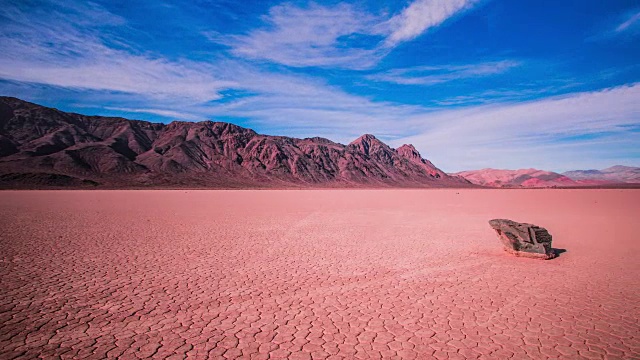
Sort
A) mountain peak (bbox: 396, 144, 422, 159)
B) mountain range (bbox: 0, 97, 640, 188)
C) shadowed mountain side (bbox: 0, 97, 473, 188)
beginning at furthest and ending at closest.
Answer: mountain peak (bbox: 396, 144, 422, 159) < shadowed mountain side (bbox: 0, 97, 473, 188) < mountain range (bbox: 0, 97, 640, 188)

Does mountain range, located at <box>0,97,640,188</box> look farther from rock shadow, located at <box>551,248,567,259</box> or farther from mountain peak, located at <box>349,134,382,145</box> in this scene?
rock shadow, located at <box>551,248,567,259</box>

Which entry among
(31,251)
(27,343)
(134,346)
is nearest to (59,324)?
(27,343)

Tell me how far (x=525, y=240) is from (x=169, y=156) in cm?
10698

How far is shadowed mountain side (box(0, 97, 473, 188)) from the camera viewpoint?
260ft

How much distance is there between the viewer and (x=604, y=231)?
14.0m

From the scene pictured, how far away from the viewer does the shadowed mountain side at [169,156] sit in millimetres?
79188

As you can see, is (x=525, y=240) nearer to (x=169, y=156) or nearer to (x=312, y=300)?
(x=312, y=300)

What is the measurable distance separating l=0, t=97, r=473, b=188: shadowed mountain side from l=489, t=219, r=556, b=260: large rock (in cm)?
7871

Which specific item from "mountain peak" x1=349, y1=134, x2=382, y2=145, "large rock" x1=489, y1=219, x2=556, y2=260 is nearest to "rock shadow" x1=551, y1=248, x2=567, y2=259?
"large rock" x1=489, y1=219, x2=556, y2=260

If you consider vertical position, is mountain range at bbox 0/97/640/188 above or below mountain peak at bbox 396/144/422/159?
below

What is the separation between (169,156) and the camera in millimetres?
100688

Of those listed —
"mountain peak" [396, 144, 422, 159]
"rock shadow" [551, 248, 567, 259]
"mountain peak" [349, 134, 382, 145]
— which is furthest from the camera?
"mountain peak" [396, 144, 422, 159]

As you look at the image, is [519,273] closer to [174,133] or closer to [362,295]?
[362,295]

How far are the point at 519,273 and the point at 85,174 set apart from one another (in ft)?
304
